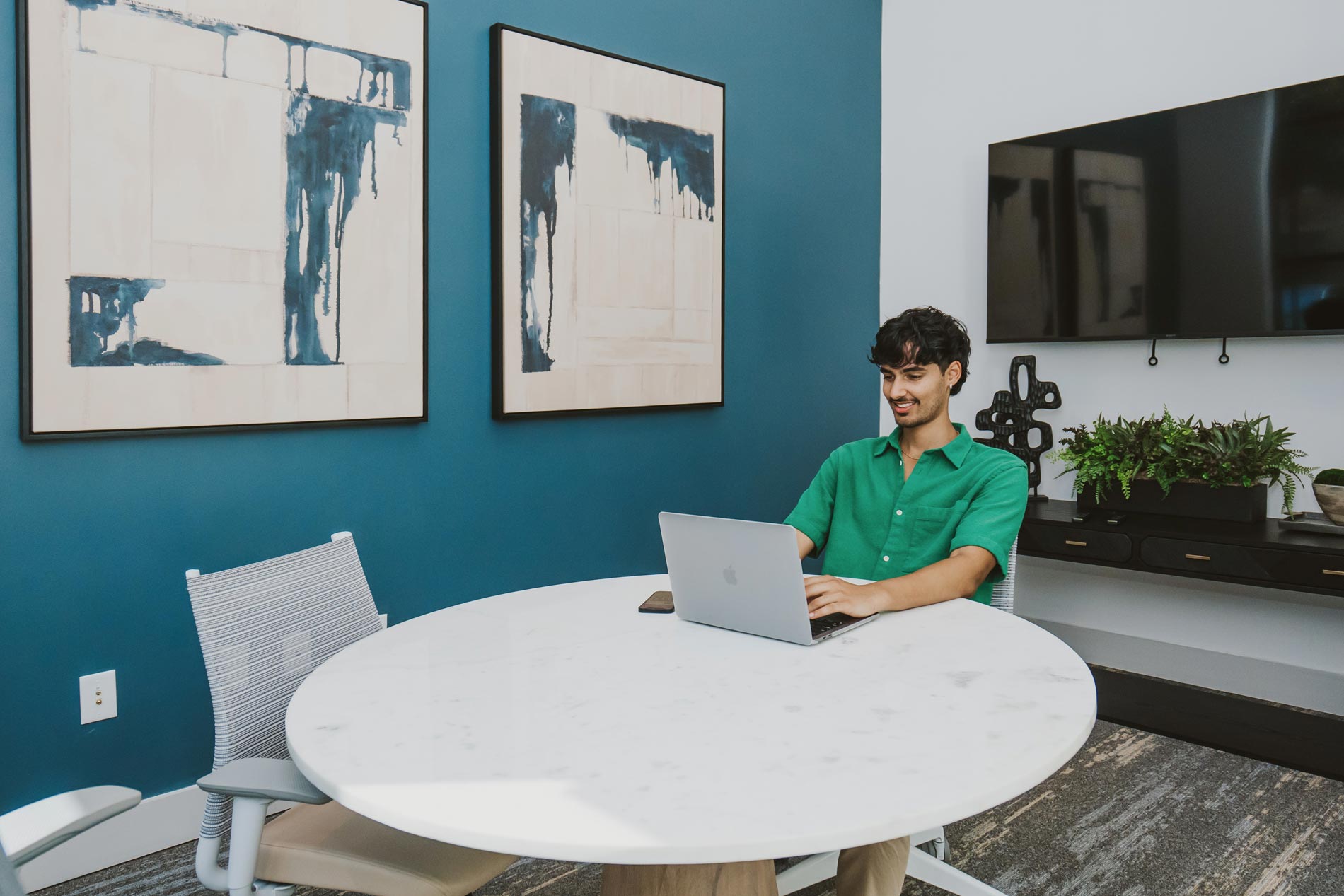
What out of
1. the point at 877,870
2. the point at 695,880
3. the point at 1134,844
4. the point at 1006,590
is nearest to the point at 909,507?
the point at 1006,590

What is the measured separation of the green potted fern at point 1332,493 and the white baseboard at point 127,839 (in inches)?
122

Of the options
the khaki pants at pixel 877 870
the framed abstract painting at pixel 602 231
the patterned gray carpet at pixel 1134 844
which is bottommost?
the patterned gray carpet at pixel 1134 844

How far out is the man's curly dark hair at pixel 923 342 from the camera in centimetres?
213

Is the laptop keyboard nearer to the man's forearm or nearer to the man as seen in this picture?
the man's forearm

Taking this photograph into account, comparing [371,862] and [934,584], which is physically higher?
[934,584]

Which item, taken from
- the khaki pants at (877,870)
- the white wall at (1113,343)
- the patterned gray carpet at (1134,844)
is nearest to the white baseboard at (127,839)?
the patterned gray carpet at (1134,844)

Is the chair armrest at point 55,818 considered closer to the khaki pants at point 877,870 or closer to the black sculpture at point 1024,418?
the khaki pants at point 877,870

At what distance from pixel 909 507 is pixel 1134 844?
3.18ft

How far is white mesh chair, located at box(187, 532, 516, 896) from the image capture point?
1179 mm

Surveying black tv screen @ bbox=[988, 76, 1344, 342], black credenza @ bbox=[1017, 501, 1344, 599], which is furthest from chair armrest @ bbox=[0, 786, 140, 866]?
black tv screen @ bbox=[988, 76, 1344, 342]

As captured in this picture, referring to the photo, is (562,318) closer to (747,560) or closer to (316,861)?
(747,560)

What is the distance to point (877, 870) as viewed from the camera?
1468 millimetres

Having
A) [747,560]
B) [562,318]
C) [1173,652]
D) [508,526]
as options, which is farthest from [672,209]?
[1173,652]

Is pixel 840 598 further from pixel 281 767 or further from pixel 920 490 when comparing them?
pixel 281 767
